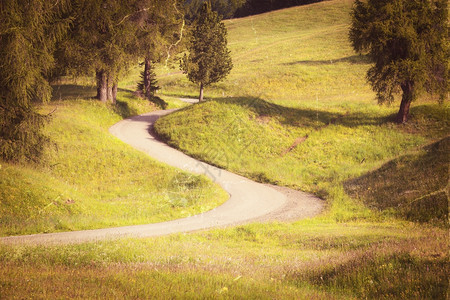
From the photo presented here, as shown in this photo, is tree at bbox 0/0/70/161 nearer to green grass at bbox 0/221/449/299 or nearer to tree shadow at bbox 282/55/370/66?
green grass at bbox 0/221/449/299

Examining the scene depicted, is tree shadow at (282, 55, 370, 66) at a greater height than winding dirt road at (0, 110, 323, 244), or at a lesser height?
greater

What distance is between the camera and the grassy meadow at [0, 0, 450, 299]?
23.8 ft

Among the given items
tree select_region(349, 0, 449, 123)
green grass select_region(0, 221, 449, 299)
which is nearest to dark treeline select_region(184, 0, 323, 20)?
tree select_region(349, 0, 449, 123)

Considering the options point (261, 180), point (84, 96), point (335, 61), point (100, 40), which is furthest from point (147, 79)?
point (335, 61)

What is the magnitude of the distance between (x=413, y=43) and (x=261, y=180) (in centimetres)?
1986

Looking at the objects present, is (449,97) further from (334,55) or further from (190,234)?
(334,55)

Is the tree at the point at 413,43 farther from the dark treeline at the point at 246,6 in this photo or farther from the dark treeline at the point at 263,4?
Result: the dark treeline at the point at 263,4

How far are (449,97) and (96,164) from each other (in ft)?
113

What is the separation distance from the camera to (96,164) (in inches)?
1011

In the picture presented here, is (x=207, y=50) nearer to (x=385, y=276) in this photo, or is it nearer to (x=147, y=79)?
(x=147, y=79)

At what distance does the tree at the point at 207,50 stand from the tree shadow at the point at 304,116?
255 inches

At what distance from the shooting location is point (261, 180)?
2897cm

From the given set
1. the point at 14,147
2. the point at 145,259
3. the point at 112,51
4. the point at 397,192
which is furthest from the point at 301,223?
the point at 112,51

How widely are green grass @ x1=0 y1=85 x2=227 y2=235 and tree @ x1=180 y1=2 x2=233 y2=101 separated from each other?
16.4 metres
